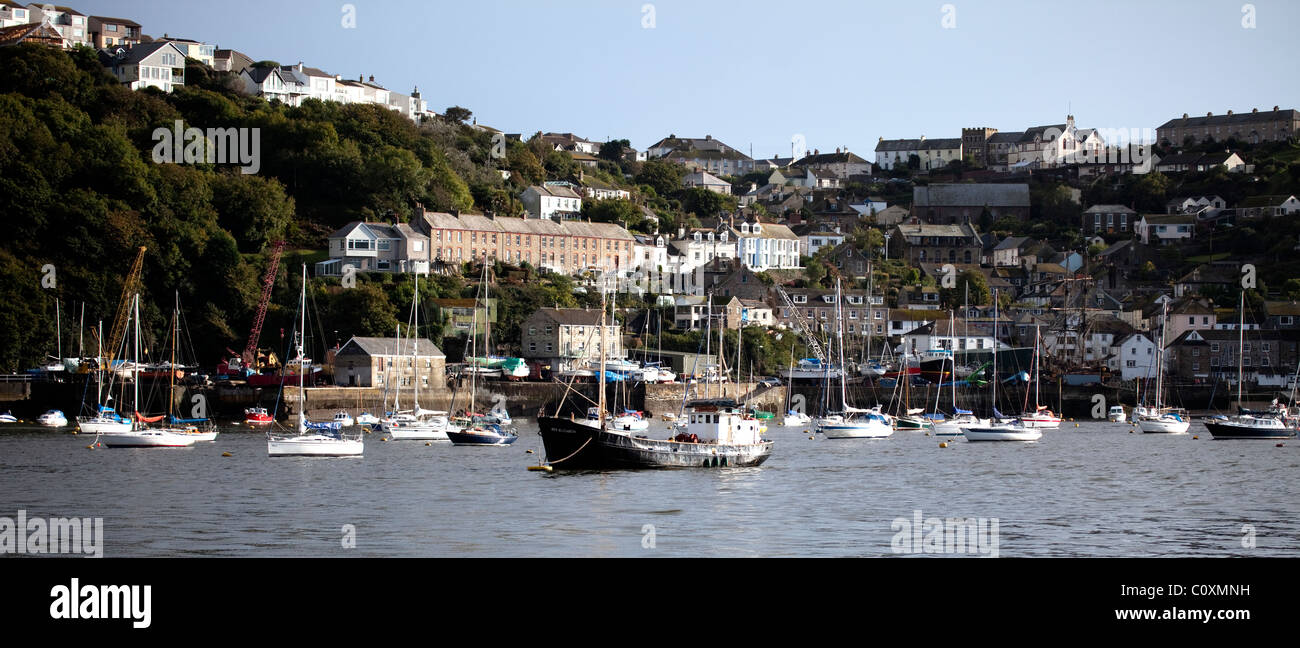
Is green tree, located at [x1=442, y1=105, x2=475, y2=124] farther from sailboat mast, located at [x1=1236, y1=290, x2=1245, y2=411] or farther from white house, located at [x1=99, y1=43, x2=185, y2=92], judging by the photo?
sailboat mast, located at [x1=1236, y1=290, x2=1245, y2=411]

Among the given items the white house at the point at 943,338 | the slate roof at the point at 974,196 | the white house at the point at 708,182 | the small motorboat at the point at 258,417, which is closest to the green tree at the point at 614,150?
the white house at the point at 708,182

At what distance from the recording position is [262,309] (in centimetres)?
8206

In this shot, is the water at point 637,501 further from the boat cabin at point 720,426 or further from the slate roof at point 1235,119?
the slate roof at point 1235,119

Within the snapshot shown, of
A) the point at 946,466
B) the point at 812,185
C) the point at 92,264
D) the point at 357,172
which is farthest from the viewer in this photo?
the point at 812,185

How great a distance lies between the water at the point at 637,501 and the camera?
2377cm

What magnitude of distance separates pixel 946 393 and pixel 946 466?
40.2 meters

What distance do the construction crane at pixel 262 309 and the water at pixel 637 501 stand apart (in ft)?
94.5

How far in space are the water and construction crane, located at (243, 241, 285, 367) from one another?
28.8 metres

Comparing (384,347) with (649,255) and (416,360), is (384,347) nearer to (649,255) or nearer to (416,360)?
(416,360)

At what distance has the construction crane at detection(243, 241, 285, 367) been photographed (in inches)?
3152

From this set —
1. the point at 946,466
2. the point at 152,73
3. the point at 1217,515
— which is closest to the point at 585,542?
the point at 1217,515

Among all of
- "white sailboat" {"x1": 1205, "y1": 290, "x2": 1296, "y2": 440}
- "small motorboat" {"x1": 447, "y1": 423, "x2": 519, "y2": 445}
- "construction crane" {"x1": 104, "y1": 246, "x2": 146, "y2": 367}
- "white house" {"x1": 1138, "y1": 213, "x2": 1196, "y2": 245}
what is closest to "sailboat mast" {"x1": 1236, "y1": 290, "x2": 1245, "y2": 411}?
"white sailboat" {"x1": 1205, "y1": 290, "x2": 1296, "y2": 440}

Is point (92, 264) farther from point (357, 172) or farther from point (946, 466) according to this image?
point (946, 466)
